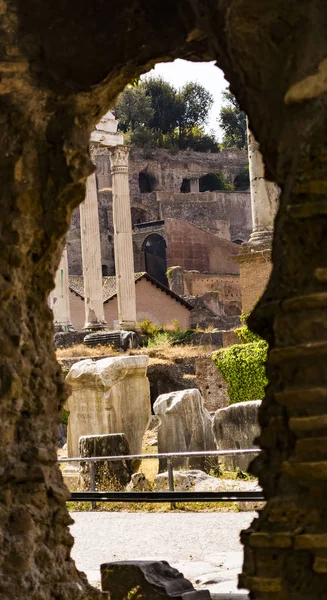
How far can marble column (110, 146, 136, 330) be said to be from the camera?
116ft

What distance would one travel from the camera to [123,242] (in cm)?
3572

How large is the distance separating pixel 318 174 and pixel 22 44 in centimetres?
200

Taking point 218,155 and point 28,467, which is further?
point 218,155

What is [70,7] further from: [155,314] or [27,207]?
[155,314]

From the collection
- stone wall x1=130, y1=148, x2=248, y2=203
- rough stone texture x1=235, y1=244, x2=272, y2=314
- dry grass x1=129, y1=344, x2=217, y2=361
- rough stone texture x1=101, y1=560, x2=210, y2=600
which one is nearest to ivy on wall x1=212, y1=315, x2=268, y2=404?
rough stone texture x1=235, y1=244, x2=272, y2=314

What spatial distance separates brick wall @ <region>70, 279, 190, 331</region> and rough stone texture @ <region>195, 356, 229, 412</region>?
55.0ft

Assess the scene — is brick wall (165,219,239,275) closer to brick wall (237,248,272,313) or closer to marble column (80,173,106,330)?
marble column (80,173,106,330)

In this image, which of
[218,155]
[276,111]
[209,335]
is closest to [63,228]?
[276,111]

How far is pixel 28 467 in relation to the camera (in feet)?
17.0

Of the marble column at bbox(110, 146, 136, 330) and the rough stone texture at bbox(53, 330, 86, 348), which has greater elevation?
the marble column at bbox(110, 146, 136, 330)

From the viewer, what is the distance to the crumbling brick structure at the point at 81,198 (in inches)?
152

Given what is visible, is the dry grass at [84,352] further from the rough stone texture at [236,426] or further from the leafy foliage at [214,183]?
the leafy foliage at [214,183]

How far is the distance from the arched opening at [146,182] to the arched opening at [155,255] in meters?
8.66

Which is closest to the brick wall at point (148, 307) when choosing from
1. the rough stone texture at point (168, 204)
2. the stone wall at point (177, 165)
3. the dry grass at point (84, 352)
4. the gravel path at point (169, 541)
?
the rough stone texture at point (168, 204)
